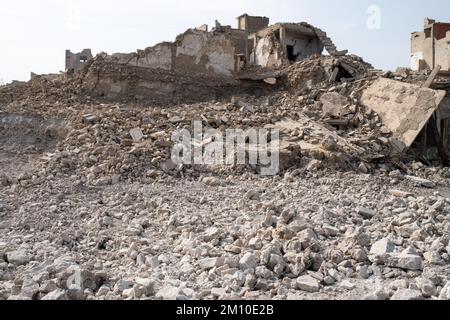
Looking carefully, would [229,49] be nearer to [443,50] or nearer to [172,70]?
[172,70]

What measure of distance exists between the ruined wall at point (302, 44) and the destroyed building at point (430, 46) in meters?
4.77

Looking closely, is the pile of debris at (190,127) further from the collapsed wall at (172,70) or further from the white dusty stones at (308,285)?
the white dusty stones at (308,285)

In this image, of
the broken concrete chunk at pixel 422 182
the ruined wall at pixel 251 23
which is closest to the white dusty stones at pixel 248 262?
the broken concrete chunk at pixel 422 182

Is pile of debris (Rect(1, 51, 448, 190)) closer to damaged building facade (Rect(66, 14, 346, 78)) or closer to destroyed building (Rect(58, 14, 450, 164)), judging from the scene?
destroyed building (Rect(58, 14, 450, 164))

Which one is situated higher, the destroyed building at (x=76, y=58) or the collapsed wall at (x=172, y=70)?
the destroyed building at (x=76, y=58)

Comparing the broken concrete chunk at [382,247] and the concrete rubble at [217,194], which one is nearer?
the concrete rubble at [217,194]

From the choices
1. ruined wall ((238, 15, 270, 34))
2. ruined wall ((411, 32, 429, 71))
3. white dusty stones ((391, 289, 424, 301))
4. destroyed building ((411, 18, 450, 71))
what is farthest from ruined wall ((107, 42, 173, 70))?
ruined wall ((411, 32, 429, 71))

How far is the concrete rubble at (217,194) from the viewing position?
3.11 m

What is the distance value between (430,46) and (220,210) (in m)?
19.2

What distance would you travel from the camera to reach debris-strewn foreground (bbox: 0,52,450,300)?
10.1 feet

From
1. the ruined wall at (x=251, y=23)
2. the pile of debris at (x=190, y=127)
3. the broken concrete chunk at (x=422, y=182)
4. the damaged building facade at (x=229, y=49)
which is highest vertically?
the ruined wall at (x=251, y=23)

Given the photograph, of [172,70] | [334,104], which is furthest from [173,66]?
[334,104]

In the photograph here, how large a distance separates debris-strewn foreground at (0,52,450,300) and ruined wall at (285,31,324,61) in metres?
7.84
